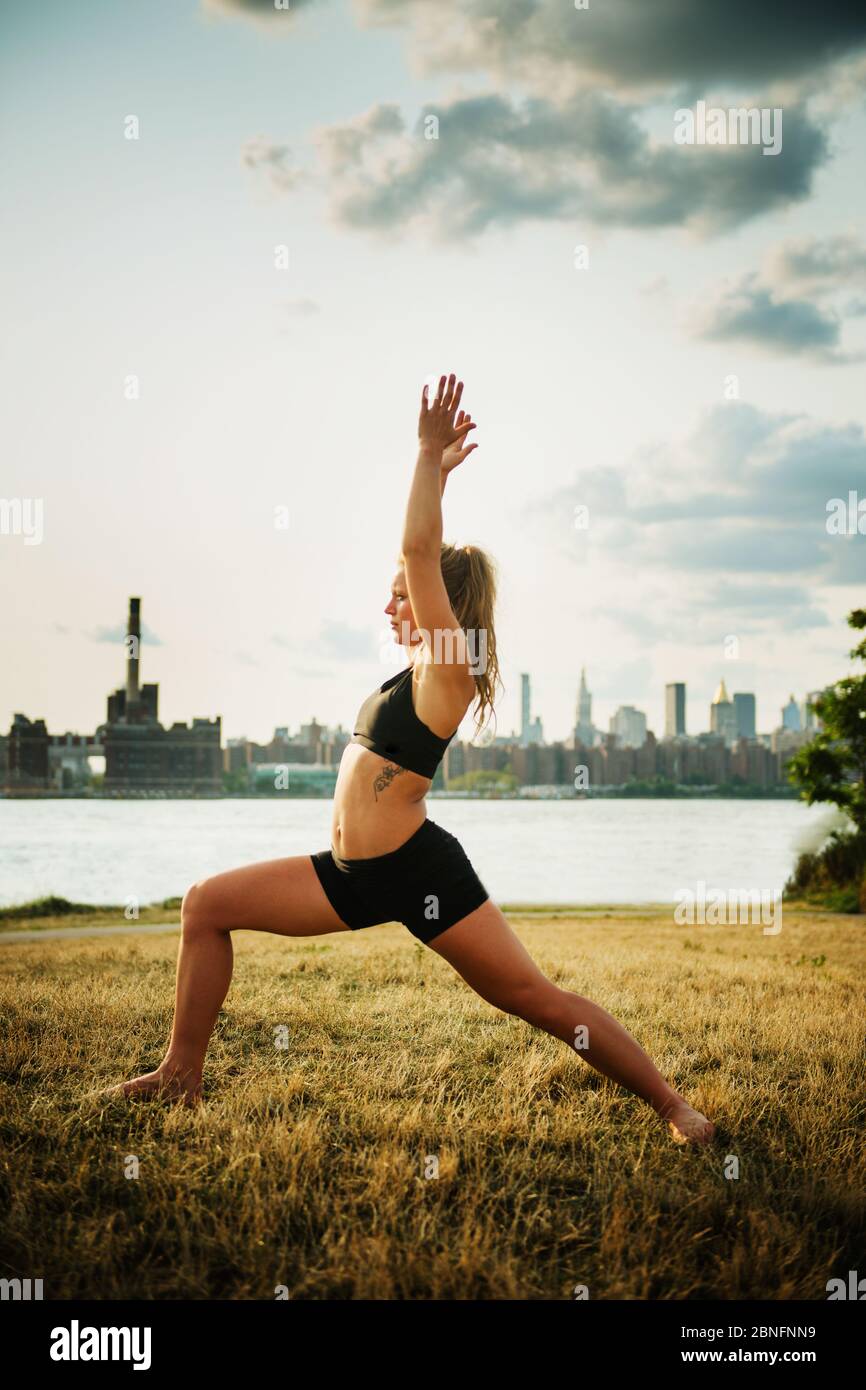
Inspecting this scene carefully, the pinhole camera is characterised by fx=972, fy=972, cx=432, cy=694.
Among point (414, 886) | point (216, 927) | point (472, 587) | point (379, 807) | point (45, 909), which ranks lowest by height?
point (45, 909)

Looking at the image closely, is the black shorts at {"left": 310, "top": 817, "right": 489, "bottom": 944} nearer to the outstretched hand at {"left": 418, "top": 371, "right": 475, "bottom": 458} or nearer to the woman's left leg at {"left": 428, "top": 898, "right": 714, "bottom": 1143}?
the woman's left leg at {"left": 428, "top": 898, "right": 714, "bottom": 1143}

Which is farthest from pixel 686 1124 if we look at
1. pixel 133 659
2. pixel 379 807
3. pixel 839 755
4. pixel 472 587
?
pixel 133 659

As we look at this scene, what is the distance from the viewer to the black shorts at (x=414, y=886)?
3062 mm

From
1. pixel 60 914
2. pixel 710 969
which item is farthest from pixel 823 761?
pixel 60 914

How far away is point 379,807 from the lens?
3.12 meters

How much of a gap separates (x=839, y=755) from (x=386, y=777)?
1679cm

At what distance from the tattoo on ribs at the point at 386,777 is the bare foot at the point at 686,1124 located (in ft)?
4.69

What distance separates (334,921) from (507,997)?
24.6 inches

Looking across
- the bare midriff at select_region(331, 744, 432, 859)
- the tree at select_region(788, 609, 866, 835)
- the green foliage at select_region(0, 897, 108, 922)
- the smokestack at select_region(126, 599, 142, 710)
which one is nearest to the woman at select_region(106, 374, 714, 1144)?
the bare midriff at select_region(331, 744, 432, 859)

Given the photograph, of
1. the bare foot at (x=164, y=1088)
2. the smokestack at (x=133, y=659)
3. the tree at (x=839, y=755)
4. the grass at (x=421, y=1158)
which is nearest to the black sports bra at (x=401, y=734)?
the grass at (x=421, y=1158)

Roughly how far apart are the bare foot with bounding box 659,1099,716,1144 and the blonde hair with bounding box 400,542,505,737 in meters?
1.56

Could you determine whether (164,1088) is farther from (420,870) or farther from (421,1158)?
(420,870)

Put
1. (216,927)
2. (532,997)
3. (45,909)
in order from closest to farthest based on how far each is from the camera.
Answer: (532,997), (216,927), (45,909)
